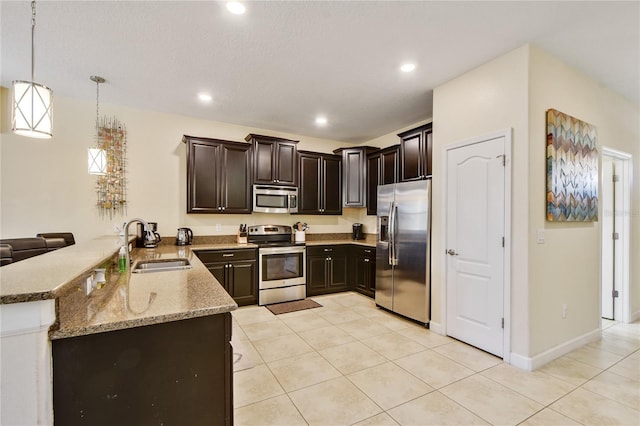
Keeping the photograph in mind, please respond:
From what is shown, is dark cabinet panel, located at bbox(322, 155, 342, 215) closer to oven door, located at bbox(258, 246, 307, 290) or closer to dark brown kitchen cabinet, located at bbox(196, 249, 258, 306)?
oven door, located at bbox(258, 246, 307, 290)

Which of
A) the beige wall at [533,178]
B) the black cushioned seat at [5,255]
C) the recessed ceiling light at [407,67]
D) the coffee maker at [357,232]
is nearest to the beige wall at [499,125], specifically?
the beige wall at [533,178]

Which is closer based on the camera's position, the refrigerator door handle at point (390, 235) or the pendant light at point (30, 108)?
the pendant light at point (30, 108)

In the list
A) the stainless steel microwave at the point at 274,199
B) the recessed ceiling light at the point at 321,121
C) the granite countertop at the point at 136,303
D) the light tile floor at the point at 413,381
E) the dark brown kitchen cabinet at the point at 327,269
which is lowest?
the light tile floor at the point at 413,381

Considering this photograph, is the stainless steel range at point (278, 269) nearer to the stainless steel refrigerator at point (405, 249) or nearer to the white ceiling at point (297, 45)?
the stainless steel refrigerator at point (405, 249)

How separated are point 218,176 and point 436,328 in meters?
3.51

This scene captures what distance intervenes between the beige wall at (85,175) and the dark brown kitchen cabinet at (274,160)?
50 cm

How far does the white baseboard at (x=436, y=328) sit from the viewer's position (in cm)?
328

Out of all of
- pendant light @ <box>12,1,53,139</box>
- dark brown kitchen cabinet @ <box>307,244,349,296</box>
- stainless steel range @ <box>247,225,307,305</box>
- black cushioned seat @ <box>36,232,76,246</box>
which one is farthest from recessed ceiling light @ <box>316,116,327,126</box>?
black cushioned seat @ <box>36,232,76,246</box>

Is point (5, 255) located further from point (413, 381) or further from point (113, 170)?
point (413, 381)

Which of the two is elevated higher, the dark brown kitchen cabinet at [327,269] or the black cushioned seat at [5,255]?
the black cushioned seat at [5,255]

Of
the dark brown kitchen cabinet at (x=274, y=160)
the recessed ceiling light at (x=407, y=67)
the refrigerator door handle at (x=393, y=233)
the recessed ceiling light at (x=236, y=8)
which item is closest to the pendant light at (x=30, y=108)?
the recessed ceiling light at (x=236, y=8)

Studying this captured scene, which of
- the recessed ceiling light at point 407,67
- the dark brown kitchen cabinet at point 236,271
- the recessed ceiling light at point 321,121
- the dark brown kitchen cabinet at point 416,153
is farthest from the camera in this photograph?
the recessed ceiling light at point 321,121

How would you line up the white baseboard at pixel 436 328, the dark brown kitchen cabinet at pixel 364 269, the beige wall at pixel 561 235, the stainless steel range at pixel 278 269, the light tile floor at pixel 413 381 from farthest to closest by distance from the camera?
the dark brown kitchen cabinet at pixel 364 269, the stainless steel range at pixel 278 269, the white baseboard at pixel 436 328, the beige wall at pixel 561 235, the light tile floor at pixel 413 381

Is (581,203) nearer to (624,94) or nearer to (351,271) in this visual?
(624,94)
